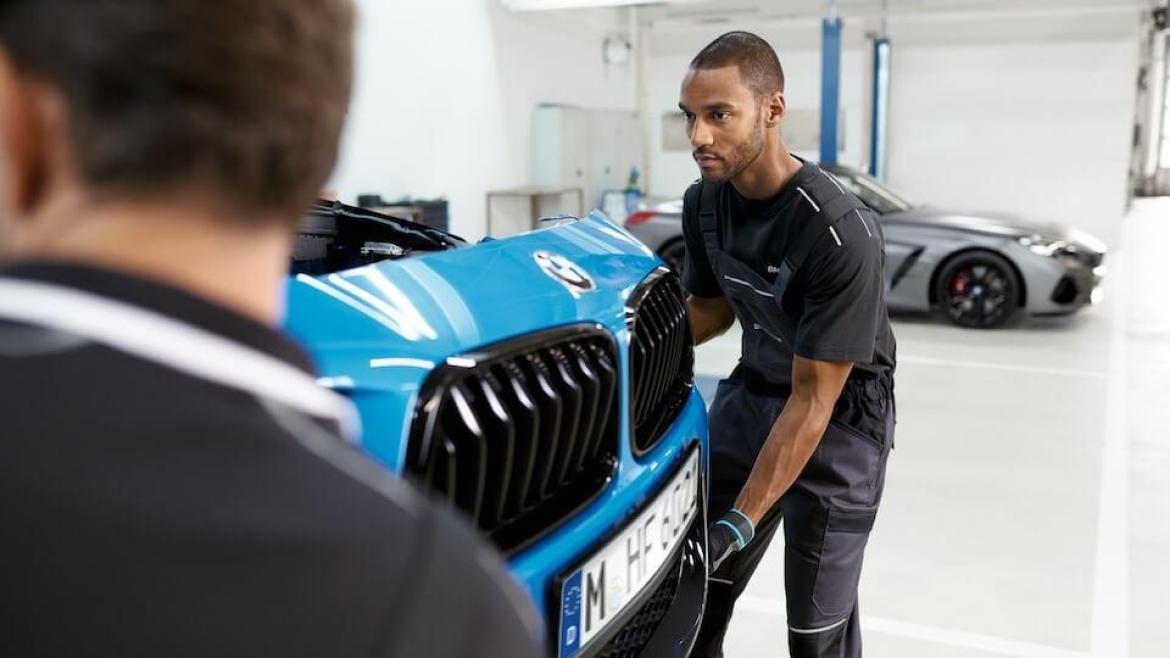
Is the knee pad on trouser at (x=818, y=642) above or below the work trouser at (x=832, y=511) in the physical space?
below

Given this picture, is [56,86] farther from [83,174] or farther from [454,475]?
[454,475]

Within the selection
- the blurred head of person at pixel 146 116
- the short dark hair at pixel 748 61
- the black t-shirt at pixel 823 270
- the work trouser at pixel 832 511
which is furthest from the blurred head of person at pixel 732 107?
the blurred head of person at pixel 146 116

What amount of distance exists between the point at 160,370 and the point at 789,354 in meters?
1.78

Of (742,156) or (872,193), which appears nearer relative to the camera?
(742,156)

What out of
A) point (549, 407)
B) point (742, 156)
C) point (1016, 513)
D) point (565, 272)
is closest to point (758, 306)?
point (742, 156)

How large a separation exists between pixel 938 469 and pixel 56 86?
4.04 meters

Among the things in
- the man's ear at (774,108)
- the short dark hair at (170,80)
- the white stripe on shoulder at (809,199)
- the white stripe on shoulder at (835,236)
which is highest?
the man's ear at (774,108)

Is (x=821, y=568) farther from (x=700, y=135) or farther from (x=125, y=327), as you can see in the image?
(x=125, y=327)

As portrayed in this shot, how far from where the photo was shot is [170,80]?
478mm

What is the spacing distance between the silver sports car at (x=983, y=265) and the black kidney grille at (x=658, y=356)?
213 inches

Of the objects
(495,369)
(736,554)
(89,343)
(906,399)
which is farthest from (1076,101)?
(89,343)

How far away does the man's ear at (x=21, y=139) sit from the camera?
0.49 meters

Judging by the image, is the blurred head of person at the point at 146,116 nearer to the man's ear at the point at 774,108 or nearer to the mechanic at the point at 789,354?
the mechanic at the point at 789,354

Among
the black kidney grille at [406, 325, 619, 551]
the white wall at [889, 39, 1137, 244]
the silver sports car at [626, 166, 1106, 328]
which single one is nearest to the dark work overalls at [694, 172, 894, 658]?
the black kidney grille at [406, 325, 619, 551]
